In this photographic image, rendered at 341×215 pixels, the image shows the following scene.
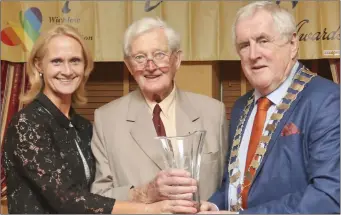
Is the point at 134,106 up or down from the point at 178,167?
up

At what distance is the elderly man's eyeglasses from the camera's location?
1903 millimetres

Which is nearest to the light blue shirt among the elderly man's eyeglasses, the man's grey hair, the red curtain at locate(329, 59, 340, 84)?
the man's grey hair

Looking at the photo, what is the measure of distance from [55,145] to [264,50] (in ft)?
2.53

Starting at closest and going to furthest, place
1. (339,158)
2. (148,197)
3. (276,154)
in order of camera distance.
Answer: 1. (339,158)
2. (276,154)
3. (148,197)

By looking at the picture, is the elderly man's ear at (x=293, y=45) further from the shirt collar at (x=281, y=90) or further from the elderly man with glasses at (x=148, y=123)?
the elderly man with glasses at (x=148, y=123)

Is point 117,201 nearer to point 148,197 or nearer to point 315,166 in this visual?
point 148,197

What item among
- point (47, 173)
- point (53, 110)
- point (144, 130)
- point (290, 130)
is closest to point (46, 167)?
point (47, 173)

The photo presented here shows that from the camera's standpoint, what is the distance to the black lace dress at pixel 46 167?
179 cm

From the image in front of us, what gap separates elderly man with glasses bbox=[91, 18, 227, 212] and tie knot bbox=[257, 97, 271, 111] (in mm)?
258

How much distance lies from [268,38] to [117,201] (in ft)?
2.35

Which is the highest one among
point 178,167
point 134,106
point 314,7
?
point 314,7

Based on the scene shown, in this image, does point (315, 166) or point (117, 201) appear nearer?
point (315, 166)

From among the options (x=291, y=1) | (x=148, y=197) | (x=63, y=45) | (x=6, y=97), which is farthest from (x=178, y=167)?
(x=6, y=97)

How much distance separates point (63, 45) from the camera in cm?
198
